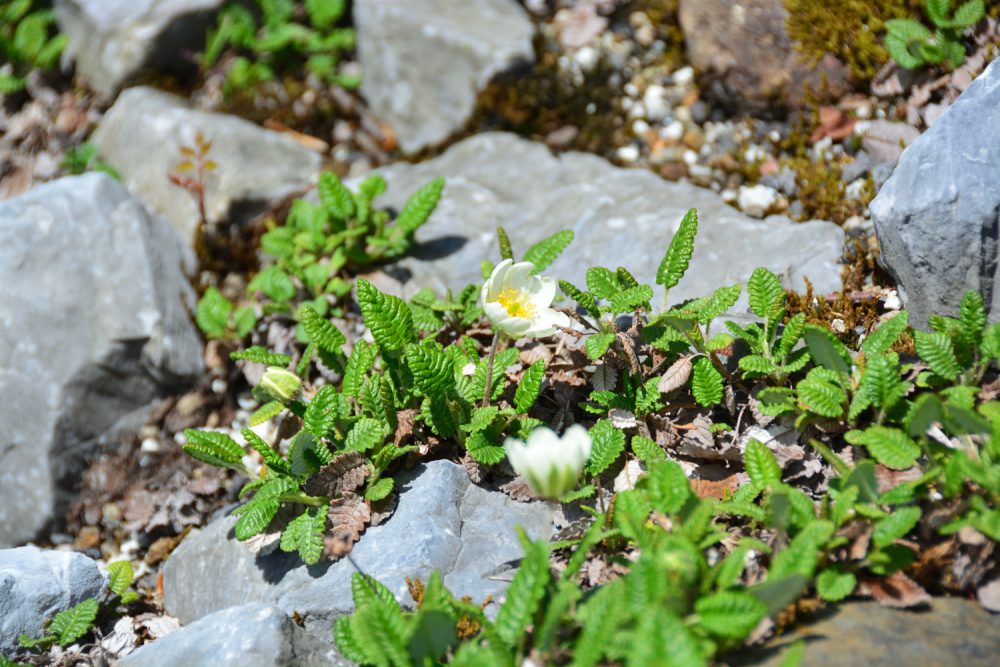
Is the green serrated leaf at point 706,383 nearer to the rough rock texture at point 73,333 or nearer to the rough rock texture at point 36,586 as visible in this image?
the rough rock texture at point 36,586

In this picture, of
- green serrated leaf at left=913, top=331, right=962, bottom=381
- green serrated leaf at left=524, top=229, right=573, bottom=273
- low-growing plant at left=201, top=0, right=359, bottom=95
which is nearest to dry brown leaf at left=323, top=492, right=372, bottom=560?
green serrated leaf at left=524, top=229, right=573, bottom=273

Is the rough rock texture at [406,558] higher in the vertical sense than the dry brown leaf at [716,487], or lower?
lower

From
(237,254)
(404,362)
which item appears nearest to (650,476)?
(404,362)

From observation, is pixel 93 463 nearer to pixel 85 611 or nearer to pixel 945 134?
pixel 85 611

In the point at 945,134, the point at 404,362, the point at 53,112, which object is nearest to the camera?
the point at 945,134

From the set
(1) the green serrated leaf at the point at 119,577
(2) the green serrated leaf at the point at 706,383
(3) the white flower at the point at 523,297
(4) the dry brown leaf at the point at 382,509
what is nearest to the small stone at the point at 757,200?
(2) the green serrated leaf at the point at 706,383

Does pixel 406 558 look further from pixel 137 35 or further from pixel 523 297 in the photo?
pixel 137 35
